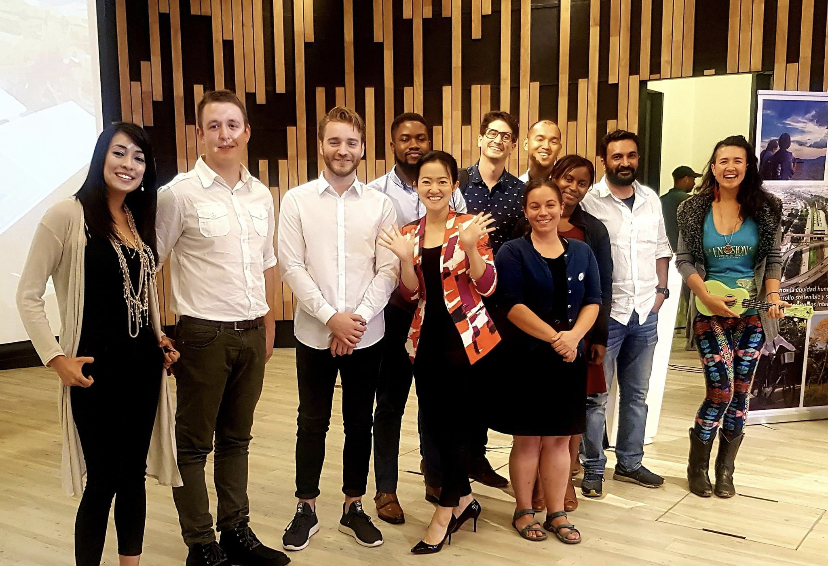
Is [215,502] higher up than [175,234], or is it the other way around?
[175,234]

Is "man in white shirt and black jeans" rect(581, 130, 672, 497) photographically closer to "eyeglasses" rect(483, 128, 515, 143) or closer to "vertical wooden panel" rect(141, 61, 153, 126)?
"eyeglasses" rect(483, 128, 515, 143)

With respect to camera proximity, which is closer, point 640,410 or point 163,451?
point 163,451

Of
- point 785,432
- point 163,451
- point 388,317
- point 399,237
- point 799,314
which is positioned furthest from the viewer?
point 785,432

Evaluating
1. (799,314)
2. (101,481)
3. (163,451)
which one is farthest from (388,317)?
(799,314)

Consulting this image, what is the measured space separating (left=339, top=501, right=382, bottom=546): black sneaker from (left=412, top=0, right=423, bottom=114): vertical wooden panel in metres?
4.73

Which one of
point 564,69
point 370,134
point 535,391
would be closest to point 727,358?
point 535,391

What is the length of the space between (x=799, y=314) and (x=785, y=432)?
1.54 m

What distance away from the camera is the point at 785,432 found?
4.68 metres

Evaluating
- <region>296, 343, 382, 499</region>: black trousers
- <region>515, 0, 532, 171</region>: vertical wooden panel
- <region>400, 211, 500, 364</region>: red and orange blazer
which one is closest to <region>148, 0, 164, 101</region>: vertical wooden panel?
<region>515, 0, 532, 171</region>: vertical wooden panel

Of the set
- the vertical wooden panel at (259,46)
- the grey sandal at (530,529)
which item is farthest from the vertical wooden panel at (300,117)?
the grey sandal at (530,529)

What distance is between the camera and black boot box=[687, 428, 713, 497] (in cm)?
364

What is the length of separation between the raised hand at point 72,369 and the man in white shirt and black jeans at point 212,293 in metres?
0.43

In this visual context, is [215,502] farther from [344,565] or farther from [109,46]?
[109,46]

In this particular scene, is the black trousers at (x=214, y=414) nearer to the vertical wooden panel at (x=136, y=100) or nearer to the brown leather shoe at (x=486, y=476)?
the brown leather shoe at (x=486, y=476)
